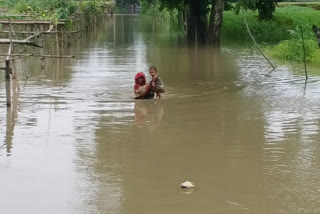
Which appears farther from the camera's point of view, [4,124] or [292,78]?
[292,78]

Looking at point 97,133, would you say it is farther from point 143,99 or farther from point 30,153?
point 143,99

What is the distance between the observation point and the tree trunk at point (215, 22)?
23234 millimetres

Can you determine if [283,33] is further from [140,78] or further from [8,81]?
[8,81]

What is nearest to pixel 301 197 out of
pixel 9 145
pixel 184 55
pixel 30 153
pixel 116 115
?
pixel 30 153

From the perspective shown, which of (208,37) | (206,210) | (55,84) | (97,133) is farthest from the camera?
(208,37)

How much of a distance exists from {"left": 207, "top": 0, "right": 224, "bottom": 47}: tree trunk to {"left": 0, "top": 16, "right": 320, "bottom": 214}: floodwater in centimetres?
890

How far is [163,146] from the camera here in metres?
7.72

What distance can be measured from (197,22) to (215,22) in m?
2.71

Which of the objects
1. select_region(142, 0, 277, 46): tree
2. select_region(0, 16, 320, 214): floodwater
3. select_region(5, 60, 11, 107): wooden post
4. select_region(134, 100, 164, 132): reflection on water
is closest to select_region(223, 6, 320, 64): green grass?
select_region(142, 0, 277, 46): tree

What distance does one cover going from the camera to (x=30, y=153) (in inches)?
288

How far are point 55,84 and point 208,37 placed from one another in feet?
38.5

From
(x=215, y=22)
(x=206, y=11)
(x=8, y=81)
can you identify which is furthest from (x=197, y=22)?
(x=8, y=81)

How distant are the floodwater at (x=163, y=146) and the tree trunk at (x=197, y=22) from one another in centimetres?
1137

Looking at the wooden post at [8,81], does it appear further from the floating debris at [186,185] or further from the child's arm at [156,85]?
the floating debris at [186,185]
